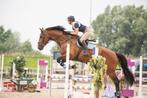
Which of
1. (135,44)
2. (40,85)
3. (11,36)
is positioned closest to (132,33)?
(135,44)

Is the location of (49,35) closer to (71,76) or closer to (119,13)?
(71,76)

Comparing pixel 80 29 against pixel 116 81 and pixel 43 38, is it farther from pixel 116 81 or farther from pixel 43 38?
pixel 116 81

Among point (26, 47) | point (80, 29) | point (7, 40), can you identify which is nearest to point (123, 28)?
point (26, 47)

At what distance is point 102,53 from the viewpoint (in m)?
7.98

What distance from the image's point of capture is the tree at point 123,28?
35781mm

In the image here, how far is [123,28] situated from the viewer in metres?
37.7

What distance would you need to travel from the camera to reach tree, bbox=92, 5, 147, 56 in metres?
35.8

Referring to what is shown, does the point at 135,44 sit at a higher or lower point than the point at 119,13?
lower

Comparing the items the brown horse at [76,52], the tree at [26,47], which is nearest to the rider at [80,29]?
the brown horse at [76,52]

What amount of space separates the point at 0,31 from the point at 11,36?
1.80 meters

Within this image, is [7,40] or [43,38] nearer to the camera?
[43,38]

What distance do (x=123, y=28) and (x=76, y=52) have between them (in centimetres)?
3030

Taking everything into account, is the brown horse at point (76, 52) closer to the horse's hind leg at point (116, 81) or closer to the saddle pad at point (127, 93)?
the horse's hind leg at point (116, 81)

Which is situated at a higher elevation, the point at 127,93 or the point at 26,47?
the point at 26,47
